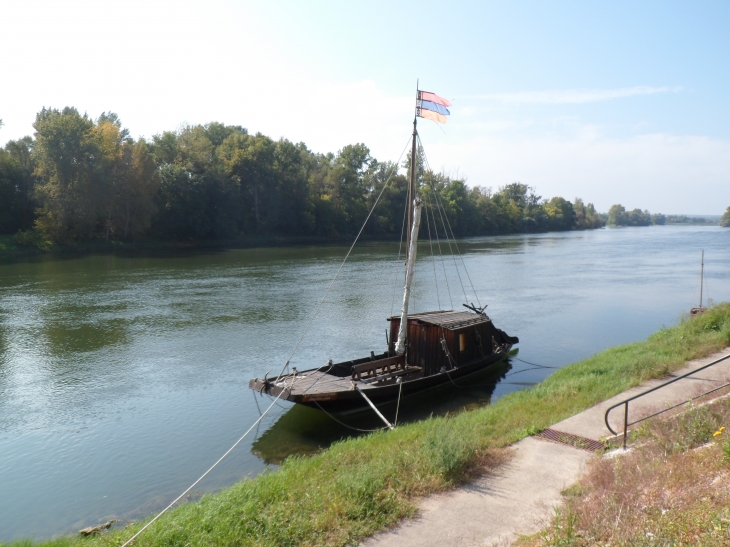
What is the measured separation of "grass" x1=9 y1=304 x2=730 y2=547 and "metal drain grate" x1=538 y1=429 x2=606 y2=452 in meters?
0.26

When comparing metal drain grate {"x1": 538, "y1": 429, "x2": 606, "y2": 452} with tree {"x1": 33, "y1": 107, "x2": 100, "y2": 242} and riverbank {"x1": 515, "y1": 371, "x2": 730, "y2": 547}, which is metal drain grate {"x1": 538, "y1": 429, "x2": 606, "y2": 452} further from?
tree {"x1": 33, "y1": 107, "x2": 100, "y2": 242}

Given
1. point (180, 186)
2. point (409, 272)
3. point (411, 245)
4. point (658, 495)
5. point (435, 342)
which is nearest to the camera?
point (658, 495)

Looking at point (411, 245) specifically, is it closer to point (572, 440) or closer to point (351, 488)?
point (572, 440)

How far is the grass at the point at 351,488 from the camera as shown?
7516mm

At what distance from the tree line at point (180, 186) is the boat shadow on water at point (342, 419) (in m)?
21.4

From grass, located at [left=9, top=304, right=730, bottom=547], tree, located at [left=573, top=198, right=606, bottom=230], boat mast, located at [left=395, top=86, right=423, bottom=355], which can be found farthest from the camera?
tree, located at [left=573, top=198, right=606, bottom=230]

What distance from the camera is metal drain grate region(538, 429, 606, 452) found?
390 inches

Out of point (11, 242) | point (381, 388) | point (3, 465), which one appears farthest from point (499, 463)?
point (11, 242)

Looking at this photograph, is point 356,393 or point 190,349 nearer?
point 356,393

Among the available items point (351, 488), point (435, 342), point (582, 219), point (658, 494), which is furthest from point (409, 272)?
point (582, 219)

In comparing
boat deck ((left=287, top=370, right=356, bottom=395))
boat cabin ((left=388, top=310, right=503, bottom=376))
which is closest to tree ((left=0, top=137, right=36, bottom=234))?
boat deck ((left=287, top=370, right=356, bottom=395))

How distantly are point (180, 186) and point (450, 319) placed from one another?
60.0 m

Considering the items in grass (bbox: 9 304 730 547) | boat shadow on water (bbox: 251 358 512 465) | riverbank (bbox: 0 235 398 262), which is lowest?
boat shadow on water (bbox: 251 358 512 465)

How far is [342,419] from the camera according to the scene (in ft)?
50.3
